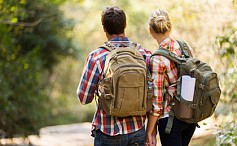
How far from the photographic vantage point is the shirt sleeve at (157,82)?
3492 millimetres

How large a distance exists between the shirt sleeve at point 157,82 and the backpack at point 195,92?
0.08 meters

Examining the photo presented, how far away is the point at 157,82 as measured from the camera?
349 cm

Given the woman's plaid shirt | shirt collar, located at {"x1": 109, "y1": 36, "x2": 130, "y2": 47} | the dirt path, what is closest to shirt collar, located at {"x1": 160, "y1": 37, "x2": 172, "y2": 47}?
shirt collar, located at {"x1": 109, "y1": 36, "x2": 130, "y2": 47}

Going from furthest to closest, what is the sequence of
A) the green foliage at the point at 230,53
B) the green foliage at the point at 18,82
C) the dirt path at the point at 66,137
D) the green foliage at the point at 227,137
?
1. the dirt path at the point at 66,137
2. the green foliage at the point at 18,82
3. the green foliage at the point at 230,53
4. the green foliage at the point at 227,137

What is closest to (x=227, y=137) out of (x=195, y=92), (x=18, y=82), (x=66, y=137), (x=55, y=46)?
(x=195, y=92)

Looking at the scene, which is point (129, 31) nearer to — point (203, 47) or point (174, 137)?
point (203, 47)

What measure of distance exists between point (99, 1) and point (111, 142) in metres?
20.6

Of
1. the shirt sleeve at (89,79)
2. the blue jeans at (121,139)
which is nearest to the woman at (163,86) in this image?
the blue jeans at (121,139)

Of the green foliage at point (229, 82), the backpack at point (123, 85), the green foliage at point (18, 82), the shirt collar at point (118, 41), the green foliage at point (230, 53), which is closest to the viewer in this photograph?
the backpack at point (123, 85)

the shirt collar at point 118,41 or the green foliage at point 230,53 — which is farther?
the green foliage at point 230,53

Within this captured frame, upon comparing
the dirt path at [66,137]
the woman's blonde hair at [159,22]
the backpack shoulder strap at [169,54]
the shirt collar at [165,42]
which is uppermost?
the woman's blonde hair at [159,22]

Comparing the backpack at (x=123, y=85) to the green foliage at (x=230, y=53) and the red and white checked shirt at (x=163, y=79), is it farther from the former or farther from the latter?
the green foliage at (x=230, y=53)

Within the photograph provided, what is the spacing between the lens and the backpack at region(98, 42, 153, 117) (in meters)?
3.26

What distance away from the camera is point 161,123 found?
3635 millimetres
